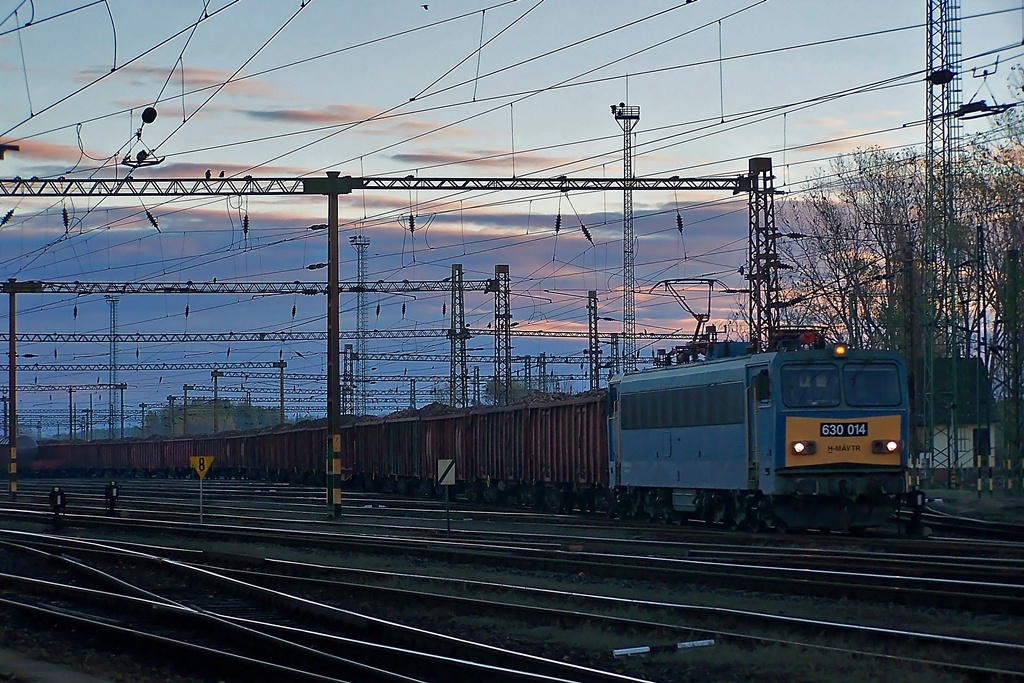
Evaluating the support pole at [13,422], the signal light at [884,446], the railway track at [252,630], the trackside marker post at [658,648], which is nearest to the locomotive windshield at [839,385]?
the signal light at [884,446]

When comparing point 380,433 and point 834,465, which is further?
point 380,433

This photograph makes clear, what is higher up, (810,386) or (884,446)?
(810,386)

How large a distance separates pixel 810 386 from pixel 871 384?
1.27 metres

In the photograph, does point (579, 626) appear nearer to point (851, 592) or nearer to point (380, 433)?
point (851, 592)

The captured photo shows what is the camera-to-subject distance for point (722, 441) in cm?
2547

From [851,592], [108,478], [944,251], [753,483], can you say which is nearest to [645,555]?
[753,483]

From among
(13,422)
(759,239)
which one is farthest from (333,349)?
(13,422)

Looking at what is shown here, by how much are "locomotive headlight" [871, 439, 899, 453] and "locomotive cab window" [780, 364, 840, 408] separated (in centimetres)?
99

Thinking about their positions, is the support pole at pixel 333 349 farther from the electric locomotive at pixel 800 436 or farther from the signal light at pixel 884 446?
the signal light at pixel 884 446

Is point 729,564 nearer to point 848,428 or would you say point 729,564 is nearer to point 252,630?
point 848,428

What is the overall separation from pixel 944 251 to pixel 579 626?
35.1 metres

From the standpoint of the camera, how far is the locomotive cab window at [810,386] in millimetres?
23719

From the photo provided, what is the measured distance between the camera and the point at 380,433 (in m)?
51.1

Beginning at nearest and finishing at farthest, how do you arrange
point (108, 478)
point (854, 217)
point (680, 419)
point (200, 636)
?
point (200, 636) → point (680, 419) → point (854, 217) → point (108, 478)
